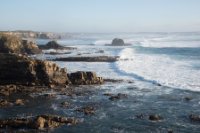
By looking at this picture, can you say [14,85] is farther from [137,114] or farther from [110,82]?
[137,114]

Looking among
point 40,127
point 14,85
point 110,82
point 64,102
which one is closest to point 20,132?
point 40,127

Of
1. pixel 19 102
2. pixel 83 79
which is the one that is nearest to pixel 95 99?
pixel 19 102

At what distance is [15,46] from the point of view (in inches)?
2734

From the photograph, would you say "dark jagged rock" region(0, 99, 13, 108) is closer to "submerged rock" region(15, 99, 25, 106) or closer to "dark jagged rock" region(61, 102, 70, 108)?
"submerged rock" region(15, 99, 25, 106)

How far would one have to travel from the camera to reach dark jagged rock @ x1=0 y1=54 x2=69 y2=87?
113ft

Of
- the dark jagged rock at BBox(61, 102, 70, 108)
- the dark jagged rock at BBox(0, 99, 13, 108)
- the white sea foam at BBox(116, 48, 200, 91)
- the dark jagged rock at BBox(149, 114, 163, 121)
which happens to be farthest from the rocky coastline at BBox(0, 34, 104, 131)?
the dark jagged rock at BBox(149, 114, 163, 121)

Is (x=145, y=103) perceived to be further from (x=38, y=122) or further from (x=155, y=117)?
(x=38, y=122)

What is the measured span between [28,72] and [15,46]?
3632 cm

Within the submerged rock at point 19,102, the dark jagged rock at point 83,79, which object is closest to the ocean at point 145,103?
the dark jagged rock at point 83,79

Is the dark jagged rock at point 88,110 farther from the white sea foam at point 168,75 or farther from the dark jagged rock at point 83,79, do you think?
the white sea foam at point 168,75

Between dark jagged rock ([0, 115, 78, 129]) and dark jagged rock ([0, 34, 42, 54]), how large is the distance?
44402mm

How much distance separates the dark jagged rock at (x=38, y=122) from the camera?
21.8 meters

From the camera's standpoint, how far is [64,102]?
28.2 metres

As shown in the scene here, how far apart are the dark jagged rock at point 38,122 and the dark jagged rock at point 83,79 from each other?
1309 centimetres
